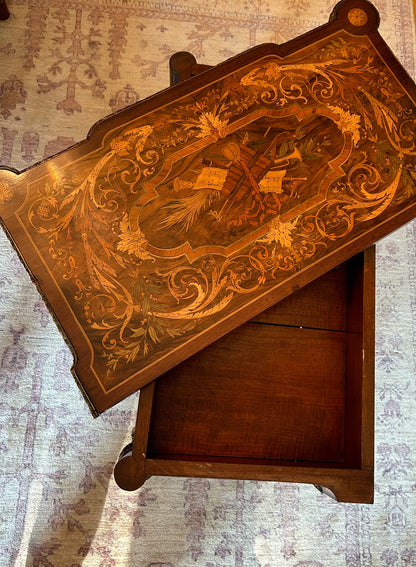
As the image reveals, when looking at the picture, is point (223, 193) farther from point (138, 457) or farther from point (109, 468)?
point (109, 468)

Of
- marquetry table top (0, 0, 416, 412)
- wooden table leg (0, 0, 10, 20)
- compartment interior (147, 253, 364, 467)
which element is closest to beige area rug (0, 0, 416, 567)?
wooden table leg (0, 0, 10, 20)

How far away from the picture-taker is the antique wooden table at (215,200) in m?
1.13

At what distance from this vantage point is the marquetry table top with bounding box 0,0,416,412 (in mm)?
1132

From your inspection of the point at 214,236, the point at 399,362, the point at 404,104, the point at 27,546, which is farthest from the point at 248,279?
the point at 27,546

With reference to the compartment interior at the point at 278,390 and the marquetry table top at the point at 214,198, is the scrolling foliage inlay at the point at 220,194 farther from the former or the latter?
the compartment interior at the point at 278,390

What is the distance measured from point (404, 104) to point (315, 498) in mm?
Answer: 1174

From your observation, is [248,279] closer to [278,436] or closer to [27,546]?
[278,436]

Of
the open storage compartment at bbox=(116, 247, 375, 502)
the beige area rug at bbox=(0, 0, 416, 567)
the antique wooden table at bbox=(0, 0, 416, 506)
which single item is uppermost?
the antique wooden table at bbox=(0, 0, 416, 506)

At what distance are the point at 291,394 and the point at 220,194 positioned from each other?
525mm

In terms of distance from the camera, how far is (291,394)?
1280mm

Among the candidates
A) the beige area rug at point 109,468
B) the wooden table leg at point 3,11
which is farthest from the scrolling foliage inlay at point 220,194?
the wooden table leg at point 3,11

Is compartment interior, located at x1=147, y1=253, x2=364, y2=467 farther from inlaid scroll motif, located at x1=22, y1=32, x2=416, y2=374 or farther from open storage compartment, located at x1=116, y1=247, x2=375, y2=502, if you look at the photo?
inlaid scroll motif, located at x1=22, y1=32, x2=416, y2=374

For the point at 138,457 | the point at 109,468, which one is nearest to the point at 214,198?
the point at 138,457

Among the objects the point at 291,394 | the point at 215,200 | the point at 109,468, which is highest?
the point at 215,200
